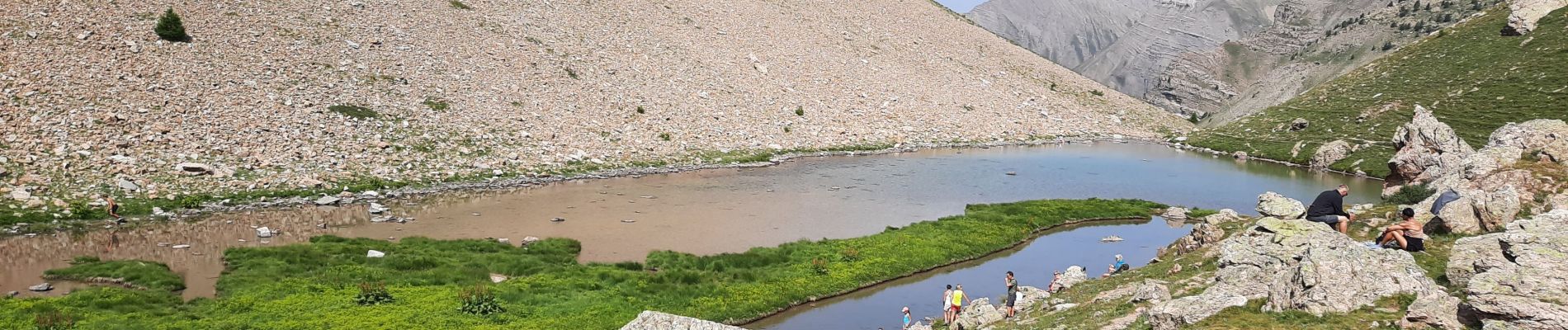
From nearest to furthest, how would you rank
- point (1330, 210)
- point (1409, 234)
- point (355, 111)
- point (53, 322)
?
point (1409, 234) < point (53, 322) < point (1330, 210) < point (355, 111)

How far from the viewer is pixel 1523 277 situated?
14602mm

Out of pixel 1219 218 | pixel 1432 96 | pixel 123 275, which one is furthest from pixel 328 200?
pixel 1432 96

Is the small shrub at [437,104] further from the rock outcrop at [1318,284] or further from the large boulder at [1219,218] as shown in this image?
the rock outcrop at [1318,284]

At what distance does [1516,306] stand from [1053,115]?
106 m

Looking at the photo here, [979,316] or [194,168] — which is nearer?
[979,316]

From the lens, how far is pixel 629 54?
9169cm

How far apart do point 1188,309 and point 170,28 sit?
67684 millimetres

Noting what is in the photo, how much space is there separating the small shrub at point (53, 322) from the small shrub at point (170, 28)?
4249cm

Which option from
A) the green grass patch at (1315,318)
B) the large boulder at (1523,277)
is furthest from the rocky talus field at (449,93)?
the large boulder at (1523,277)

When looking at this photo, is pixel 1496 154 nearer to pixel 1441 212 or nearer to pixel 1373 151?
pixel 1441 212

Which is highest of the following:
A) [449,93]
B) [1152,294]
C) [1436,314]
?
[449,93]

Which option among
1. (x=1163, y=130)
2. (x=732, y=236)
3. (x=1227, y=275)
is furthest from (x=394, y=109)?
(x=1163, y=130)

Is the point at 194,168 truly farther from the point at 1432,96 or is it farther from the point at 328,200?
the point at 1432,96

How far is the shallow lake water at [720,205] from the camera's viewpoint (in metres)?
36.9
